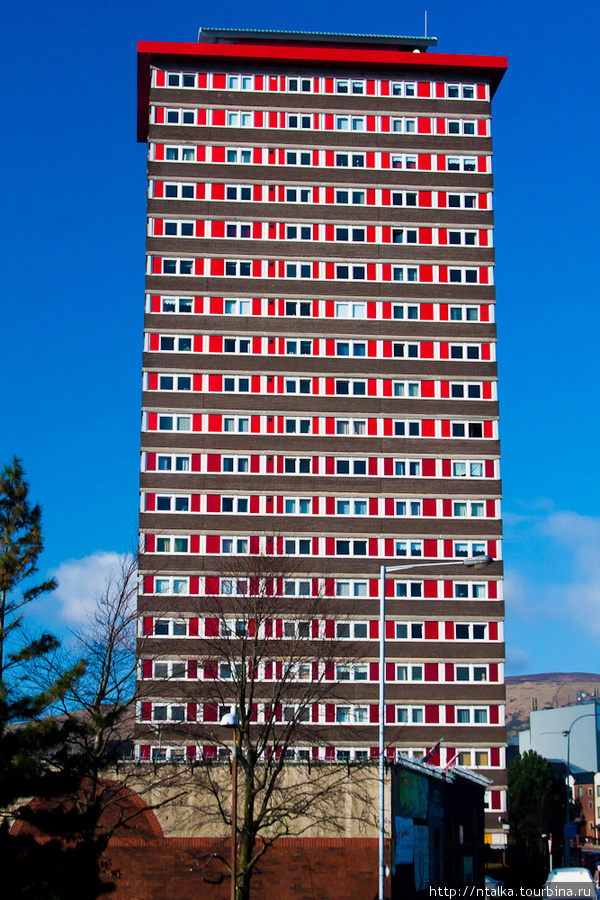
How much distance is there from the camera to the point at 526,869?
7975 cm

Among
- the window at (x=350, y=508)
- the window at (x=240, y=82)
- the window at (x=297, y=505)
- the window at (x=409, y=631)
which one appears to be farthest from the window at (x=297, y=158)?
the window at (x=409, y=631)

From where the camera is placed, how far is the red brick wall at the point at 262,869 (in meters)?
44.6

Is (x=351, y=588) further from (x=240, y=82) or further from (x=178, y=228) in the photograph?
(x=240, y=82)

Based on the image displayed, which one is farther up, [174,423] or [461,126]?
[461,126]

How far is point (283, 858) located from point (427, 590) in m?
35.2

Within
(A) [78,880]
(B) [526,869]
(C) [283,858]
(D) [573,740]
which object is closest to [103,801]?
(C) [283,858]

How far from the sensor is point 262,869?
4566 cm

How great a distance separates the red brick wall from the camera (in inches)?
1757

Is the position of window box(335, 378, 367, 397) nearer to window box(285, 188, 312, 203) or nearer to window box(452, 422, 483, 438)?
window box(452, 422, 483, 438)

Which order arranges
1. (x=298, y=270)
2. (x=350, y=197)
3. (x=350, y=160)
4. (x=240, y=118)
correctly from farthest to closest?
(x=240, y=118), (x=350, y=160), (x=350, y=197), (x=298, y=270)

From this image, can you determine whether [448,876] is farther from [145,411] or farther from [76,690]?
[145,411]

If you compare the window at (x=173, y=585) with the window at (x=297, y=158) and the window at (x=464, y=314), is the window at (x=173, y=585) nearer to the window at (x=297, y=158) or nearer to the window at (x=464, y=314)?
the window at (x=464, y=314)

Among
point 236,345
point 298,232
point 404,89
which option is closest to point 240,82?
point 404,89

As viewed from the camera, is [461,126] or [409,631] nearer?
[409,631]
